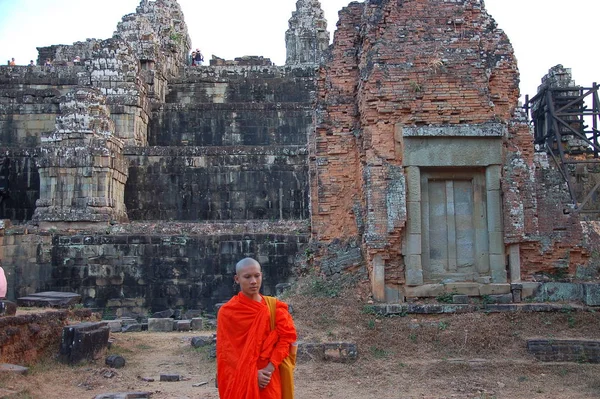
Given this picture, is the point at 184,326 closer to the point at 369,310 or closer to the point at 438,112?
the point at 369,310

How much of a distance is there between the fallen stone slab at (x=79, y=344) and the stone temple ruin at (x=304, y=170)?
4.31 m

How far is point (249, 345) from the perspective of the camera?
633cm

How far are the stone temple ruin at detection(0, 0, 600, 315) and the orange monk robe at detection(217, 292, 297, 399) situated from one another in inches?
237

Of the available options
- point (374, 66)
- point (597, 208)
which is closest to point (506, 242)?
point (374, 66)

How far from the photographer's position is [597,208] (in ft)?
82.6

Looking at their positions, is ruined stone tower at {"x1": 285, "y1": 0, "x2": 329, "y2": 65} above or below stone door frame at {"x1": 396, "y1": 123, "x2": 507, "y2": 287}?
above

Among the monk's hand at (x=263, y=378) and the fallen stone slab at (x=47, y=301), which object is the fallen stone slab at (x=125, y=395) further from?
the fallen stone slab at (x=47, y=301)

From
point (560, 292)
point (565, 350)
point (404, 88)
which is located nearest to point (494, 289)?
point (560, 292)

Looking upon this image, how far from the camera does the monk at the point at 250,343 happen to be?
623 cm

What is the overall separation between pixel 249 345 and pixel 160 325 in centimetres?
1063

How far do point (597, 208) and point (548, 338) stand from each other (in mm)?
15959

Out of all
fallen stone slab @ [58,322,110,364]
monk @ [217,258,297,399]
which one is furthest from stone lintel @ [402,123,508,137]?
monk @ [217,258,297,399]

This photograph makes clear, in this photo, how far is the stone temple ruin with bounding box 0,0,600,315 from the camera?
12578 mm

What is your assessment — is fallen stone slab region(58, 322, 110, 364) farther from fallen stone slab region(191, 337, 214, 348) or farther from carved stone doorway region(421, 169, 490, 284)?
carved stone doorway region(421, 169, 490, 284)
